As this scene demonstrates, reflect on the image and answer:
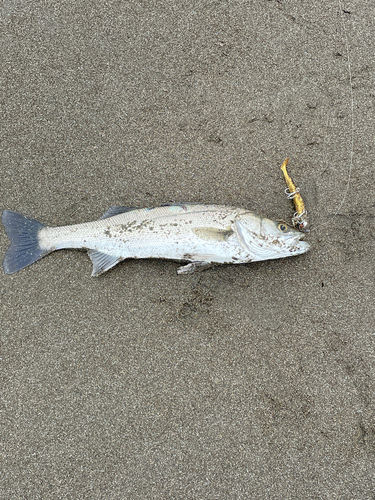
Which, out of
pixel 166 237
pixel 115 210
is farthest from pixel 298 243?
pixel 115 210

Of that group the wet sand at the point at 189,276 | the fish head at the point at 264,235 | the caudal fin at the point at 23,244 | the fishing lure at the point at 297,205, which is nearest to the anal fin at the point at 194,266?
the wet sand at the point at 189,276

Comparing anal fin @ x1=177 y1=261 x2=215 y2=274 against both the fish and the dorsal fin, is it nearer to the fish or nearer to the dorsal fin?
the fish

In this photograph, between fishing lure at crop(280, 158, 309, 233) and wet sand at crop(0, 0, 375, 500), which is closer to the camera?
wet sand at crop(0, 0, 375, 500)

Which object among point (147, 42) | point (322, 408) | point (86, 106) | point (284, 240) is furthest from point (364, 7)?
point (322, 408)

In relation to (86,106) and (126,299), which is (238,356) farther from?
(86,106)

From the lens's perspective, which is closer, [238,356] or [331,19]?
[238,356]

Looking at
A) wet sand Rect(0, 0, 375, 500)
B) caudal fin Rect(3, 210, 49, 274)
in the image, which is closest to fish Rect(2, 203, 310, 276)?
caudal fin Rect(3, 210, 49, 274)
